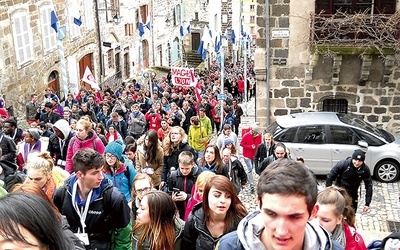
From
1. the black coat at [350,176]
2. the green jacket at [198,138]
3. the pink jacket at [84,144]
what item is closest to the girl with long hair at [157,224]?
the pink jacket at [84,144]

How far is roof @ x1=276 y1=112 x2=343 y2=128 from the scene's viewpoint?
11.2 meters

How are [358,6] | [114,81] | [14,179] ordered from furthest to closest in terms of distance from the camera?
[114,81] < [358,6] < [14,179]

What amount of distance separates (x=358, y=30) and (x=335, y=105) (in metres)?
2.32

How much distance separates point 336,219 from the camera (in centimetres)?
434

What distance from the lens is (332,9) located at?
42.7 feet

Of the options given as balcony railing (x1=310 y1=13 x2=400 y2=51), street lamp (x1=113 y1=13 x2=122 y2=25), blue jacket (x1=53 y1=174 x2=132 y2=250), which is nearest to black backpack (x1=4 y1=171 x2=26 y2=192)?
blue jacket (x1=53 y1=174 x2=132 y2=250)

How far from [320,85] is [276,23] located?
2.03 meters

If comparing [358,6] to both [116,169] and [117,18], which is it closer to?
[116,169]

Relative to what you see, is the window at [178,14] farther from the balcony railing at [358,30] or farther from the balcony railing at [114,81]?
the balcony railing at [358,30]

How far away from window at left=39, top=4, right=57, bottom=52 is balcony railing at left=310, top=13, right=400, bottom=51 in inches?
455

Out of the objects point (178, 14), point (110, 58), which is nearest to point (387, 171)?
point (110, 58)

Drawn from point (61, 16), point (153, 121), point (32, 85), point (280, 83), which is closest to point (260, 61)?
point (280, 83)

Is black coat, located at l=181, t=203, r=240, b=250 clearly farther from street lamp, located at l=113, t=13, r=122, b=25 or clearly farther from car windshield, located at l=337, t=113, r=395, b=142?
street lamp, located at l=113, t=13, r=122, b=25

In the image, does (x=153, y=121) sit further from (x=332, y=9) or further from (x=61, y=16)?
(x=61, y=16)
